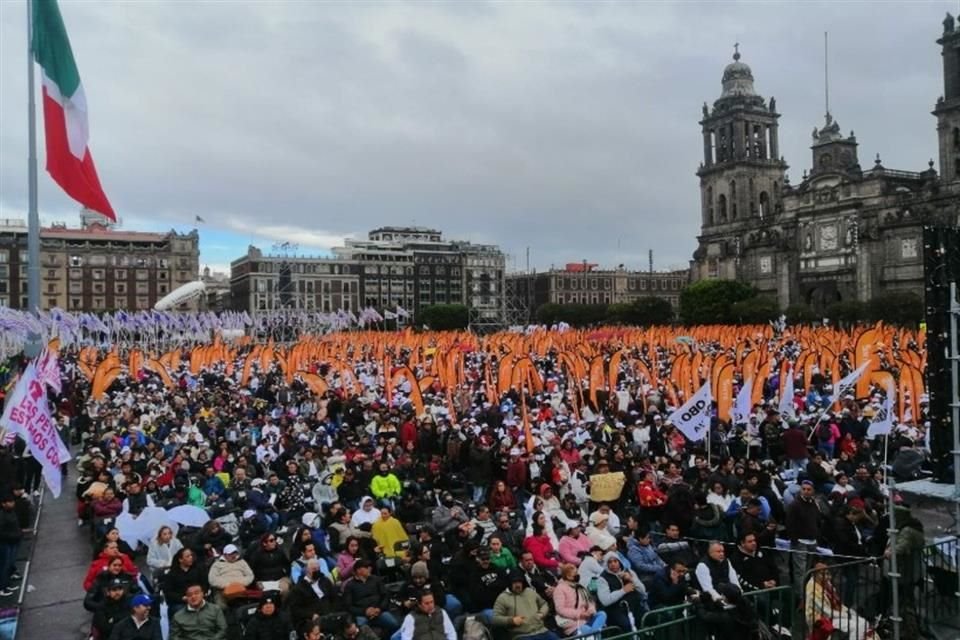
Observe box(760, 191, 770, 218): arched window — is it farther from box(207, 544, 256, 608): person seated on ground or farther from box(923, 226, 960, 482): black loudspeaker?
box(207, 544, 256, 608): person seated on ground

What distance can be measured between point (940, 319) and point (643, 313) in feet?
256

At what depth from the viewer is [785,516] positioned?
10.8 meters

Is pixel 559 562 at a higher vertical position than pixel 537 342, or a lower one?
lower

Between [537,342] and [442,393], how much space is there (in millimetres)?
16952

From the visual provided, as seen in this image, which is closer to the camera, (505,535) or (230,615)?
(230,615)

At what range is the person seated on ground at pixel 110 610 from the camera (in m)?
7.92

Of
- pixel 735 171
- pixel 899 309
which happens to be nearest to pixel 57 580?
pixel 899 309

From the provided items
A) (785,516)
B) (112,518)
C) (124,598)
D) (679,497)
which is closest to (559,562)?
(679,497)

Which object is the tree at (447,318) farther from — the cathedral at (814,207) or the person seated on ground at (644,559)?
the person seated on ground at (644,559)

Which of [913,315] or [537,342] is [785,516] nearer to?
[537,342]

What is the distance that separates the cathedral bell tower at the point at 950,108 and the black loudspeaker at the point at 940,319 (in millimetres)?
78697

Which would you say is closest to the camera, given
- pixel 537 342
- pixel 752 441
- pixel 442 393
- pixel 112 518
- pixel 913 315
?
pixel 112 518

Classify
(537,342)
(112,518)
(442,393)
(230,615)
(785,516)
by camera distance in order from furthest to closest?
(537,342) < (442,393) < (112,518) < (785,516) < (230,615)

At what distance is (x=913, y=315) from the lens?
6322cm
